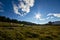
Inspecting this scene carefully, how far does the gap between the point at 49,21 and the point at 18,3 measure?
1602 millimetres

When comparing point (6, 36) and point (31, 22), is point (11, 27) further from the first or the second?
point (31, 22)

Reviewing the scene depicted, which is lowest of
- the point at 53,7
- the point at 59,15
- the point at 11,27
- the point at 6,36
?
the point at 6,36

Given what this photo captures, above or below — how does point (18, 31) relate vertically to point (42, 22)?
below

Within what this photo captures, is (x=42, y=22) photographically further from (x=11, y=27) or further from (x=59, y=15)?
(x=11, y=27)

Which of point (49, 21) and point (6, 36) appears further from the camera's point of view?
point (49, 21)

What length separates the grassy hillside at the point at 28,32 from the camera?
523 centimetres

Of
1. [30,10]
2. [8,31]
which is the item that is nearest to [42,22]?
[30,10]

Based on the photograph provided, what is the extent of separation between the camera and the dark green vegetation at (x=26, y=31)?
17.2ft

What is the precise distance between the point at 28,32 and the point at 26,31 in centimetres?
10

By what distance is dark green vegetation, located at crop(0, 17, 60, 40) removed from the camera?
5250mm

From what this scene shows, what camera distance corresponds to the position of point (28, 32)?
5.48 m

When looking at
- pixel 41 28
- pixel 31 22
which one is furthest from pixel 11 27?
pixel 41 28

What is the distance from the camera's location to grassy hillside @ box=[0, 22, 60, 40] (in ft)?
17.2

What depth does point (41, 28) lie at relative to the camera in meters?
5.68
